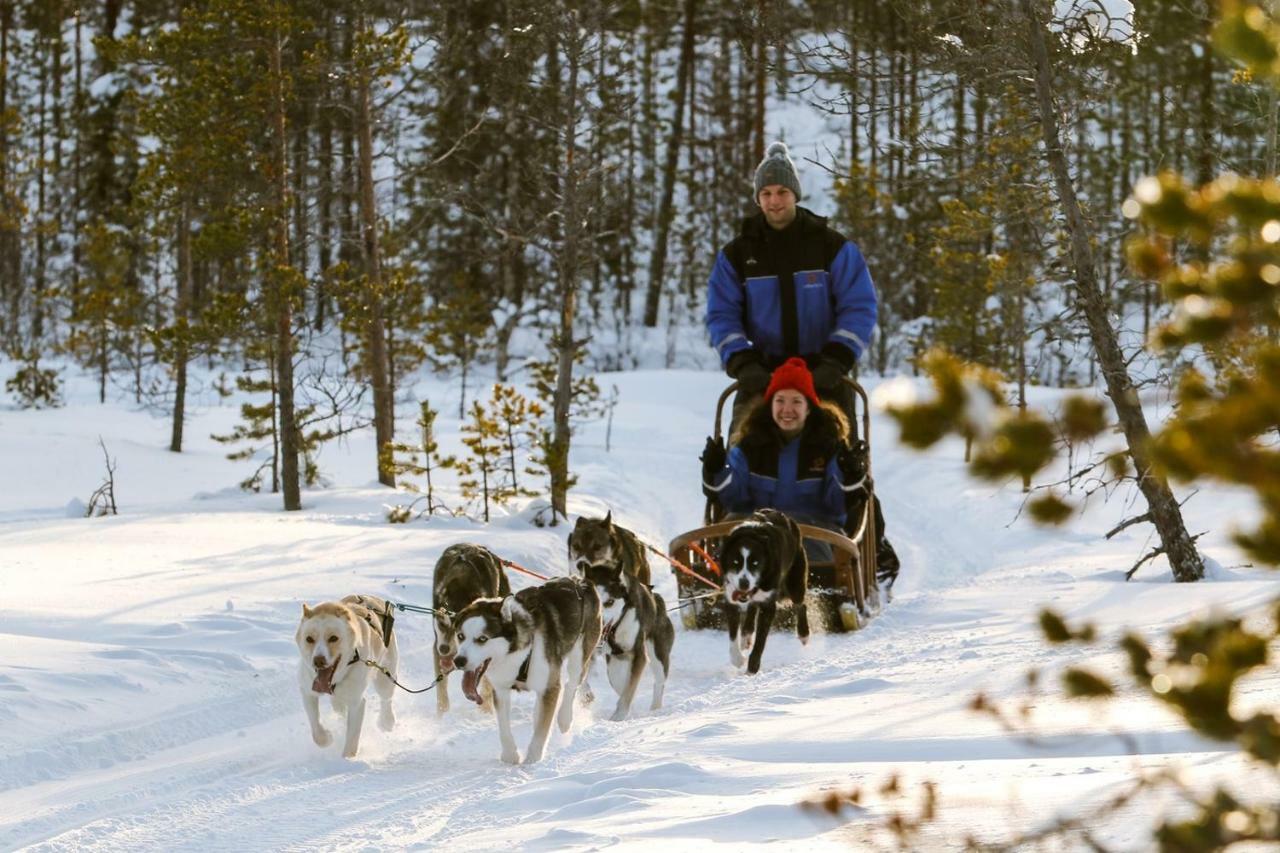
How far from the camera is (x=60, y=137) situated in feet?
125

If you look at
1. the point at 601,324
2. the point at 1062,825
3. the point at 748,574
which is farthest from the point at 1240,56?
the point at 601,324

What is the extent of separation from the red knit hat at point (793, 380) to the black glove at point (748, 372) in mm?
127

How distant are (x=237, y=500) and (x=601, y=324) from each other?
78.2ft

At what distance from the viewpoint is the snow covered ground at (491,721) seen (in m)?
4.20

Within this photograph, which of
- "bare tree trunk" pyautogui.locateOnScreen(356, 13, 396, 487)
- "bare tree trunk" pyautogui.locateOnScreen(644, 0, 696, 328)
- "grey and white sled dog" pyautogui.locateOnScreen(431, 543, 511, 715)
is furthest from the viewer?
"bare tree trunk" pyautogui.locateOnScreen(644, 0, 696, 328)

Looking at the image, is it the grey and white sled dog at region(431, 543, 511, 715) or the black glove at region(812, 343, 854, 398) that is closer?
the grey and white sled dog at region(431, 543, 511, 715)

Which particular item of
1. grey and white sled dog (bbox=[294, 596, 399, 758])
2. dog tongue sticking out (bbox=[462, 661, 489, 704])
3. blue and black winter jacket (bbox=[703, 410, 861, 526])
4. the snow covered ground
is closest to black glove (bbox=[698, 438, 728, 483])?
blue and black winter jacket (bbox=[703, 410, 861, 526])

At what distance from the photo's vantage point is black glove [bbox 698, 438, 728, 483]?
8836mm

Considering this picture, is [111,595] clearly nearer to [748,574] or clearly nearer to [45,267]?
[748,574]

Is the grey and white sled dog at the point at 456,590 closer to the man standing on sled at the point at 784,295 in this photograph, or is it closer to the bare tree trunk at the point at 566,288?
the man standing on sled at the point at 784,295

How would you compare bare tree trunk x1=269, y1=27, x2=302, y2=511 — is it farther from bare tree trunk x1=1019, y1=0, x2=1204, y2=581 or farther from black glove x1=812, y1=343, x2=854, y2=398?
bare tree trunk x1=1019, y1=0, x2=1204, y2=581

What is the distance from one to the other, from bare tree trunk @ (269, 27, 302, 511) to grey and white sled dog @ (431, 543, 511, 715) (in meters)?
8.69

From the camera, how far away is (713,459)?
8844 millimetres

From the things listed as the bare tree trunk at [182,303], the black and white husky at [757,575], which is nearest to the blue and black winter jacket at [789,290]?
the black and white husky at [757,575]
